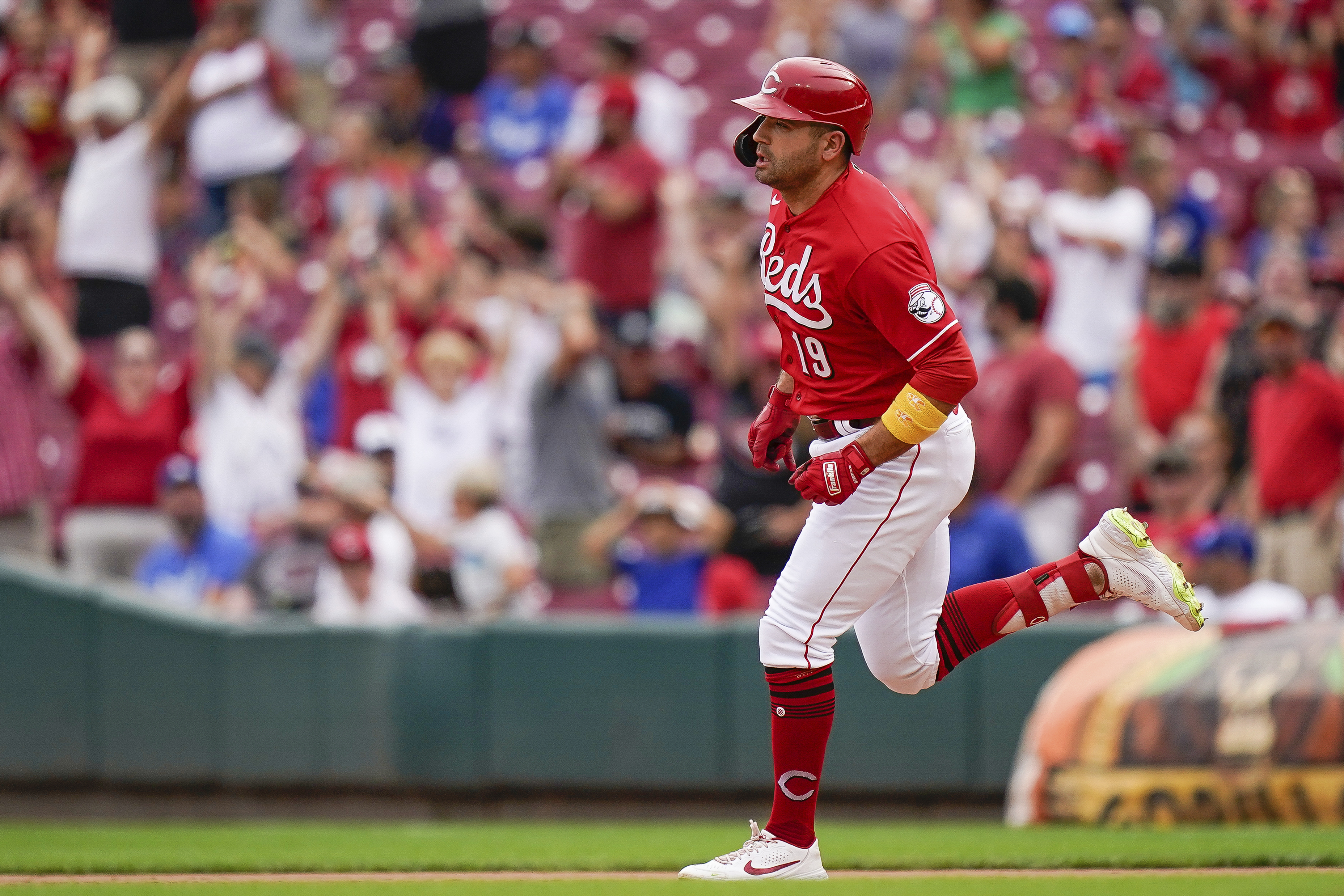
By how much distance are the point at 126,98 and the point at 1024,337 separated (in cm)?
515

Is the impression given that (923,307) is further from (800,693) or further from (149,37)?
(149,37)

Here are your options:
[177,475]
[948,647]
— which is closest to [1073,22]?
[177,475]

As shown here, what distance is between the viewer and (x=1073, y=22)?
11258 mm

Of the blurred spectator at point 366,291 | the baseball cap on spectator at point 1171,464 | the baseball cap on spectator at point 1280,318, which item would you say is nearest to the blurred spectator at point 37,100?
the blurred spectator at point 366,291

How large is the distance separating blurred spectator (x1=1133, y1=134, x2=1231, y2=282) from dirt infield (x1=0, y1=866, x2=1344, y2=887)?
16.8 feet

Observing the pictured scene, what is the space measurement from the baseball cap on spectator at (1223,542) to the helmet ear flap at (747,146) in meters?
3.40

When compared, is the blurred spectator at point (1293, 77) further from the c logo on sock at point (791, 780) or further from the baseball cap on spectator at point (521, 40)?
the c logo on sock at point (791, 780)

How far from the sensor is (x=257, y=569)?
8.36 meters

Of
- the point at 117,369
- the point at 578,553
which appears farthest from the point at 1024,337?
the point at 117,369

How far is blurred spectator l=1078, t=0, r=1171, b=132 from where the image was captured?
11148 mm

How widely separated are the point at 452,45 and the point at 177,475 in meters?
4.38

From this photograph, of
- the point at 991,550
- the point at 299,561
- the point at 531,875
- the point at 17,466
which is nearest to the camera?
the point at 531,875

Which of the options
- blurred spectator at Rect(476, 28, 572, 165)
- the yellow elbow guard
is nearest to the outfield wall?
the yellow elbow guard

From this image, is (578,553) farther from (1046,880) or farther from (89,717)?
(1046,880)
